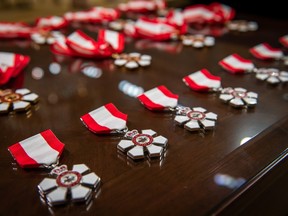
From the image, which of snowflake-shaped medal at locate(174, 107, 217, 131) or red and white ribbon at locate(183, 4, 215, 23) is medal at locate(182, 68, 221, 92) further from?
red and white ribbon at locate(183, 4, 215, 23)

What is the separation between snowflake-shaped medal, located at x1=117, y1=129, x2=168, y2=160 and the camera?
632 mm

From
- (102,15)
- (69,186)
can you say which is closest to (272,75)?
(69,186)

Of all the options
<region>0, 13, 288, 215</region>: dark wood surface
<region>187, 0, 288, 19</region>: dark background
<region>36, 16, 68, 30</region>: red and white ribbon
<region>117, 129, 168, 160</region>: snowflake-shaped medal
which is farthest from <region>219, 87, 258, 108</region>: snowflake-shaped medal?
<region>187, 0, 288, 19</region>: dark background

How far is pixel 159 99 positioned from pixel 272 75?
0.41m

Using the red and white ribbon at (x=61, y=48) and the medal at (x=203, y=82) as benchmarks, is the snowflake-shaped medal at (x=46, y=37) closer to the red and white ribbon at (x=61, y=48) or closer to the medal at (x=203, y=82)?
the red and white ribbon at (x=61, y=48)

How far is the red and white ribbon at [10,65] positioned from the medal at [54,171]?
390 mm

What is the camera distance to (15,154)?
2.09ft

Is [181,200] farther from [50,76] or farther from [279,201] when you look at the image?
[50,76]

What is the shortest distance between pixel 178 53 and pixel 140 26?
0.28m

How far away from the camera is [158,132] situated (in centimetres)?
72

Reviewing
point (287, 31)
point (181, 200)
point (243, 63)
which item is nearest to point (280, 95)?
point (243, 63)

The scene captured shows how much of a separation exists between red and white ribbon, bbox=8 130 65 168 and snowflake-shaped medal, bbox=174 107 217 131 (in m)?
0.27

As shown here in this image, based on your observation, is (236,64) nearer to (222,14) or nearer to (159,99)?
(159,99)

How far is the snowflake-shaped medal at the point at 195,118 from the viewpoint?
0.73 metres
